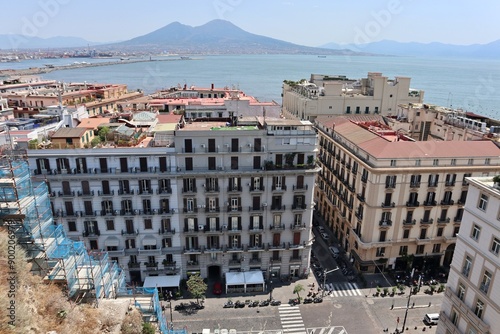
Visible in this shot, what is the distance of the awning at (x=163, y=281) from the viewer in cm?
5150

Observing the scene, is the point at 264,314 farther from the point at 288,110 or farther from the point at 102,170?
the point at 288,110

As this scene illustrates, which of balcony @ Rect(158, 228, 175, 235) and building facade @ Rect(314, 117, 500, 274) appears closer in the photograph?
balcony @ Rect(158, 228, 175, 235)

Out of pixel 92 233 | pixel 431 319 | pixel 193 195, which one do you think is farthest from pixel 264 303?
pixel 92 233

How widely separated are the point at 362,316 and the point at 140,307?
30.4m

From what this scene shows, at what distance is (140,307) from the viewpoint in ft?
104

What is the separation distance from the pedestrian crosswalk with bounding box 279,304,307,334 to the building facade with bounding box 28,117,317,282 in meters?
7.70

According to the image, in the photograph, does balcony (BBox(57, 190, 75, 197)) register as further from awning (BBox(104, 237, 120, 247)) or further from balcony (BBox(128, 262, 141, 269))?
balcony (BBox(128, 262, 141, 269))

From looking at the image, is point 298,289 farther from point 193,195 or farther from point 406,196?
point 406,196

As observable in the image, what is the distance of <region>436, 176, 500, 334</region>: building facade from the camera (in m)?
31.2

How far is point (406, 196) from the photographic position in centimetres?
5453

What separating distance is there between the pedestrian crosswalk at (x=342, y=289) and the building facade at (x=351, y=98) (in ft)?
135

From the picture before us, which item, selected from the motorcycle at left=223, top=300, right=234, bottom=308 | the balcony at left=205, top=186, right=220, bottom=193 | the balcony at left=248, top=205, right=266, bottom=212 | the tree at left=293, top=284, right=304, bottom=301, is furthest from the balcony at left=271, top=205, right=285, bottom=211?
the motorcycle at left=223, top=300, right=234, bottom=308

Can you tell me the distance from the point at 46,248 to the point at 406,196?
45558mm

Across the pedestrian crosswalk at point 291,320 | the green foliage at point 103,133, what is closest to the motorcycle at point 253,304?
the pedestrian crosswalk at point 291,320
